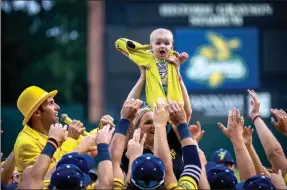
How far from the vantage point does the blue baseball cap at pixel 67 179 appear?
580cm

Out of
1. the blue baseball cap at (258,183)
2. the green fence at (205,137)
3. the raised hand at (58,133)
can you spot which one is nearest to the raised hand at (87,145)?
the raised hand at (58,133)

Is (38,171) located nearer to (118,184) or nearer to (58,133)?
(58,133)

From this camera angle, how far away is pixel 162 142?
243 inches

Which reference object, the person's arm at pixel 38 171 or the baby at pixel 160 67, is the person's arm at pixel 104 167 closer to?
the person's arm at pixel 38 171

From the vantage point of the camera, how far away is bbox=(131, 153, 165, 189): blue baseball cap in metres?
5.77

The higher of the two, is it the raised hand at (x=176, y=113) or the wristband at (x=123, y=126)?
the raised hand at (x=176, y=113)

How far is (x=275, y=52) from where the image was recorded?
1515cm

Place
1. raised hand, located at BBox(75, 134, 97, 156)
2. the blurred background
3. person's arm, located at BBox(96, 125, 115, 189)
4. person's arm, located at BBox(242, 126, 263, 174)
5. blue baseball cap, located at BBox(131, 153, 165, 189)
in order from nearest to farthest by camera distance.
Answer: blue baseball cap, located at BBox(131, 153, 165, 189) → person's arm, located at BBox(96, 125, 115, 189) → raised hand, located at BBox(75, 134, 97, 156) → person's arm, located at BBox(242, 126, 263, 174) → the blurred background

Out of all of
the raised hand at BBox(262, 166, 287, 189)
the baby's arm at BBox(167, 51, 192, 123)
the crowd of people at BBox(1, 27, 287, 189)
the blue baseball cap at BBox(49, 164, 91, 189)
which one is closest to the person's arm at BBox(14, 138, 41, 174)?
the crowd of people at BBox(1, 27, 287, 189)

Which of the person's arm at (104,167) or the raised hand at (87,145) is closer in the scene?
the person's arm at (104,167)

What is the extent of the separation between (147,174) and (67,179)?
0.51m

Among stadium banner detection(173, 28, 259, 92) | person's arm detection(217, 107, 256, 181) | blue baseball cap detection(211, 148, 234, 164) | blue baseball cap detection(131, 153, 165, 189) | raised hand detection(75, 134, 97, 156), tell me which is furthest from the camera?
stadium banner detection(173, 28, 259, 92)

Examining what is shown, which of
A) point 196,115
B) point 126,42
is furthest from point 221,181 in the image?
point 196,115

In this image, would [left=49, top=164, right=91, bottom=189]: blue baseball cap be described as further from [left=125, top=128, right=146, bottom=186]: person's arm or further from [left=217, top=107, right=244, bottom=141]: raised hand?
[left=217, top=107, right=244, bottom=141]: raised hand
